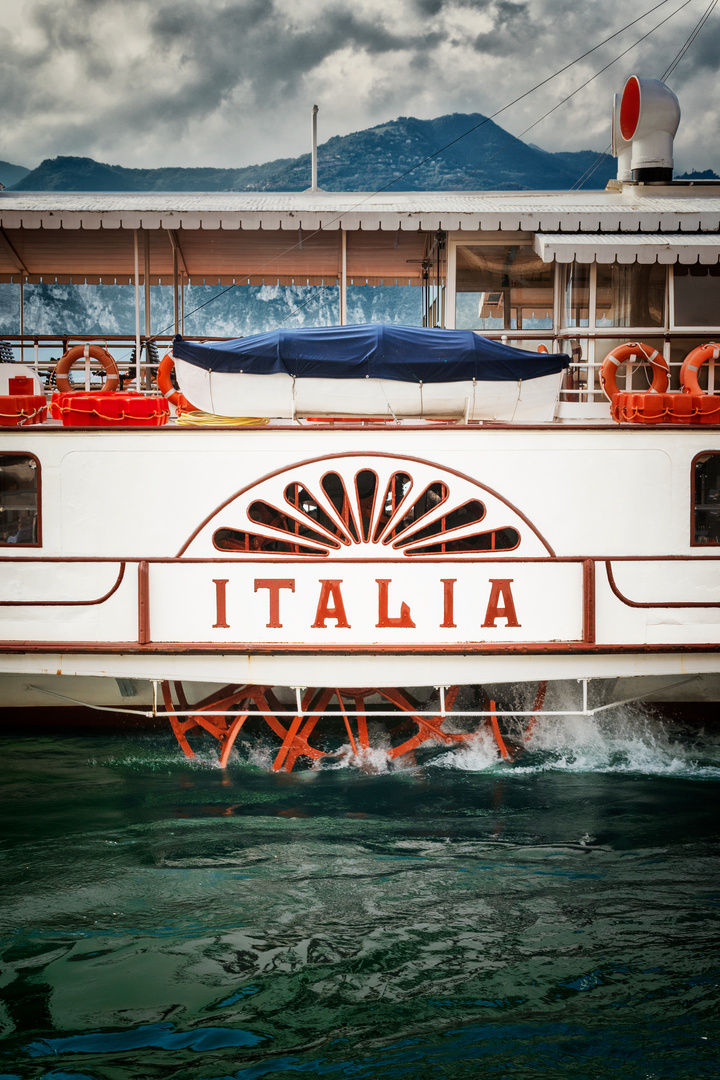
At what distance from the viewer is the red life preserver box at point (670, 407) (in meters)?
7.19

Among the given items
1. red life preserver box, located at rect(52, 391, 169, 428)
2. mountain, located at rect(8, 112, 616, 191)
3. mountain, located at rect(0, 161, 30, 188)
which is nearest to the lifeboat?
red life preserver box, located at rect(52, 391, 169, 428)

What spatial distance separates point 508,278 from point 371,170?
12482 centimetres

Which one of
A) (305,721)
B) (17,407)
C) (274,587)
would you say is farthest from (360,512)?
→ (17,407)

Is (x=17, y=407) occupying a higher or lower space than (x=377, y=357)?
lower

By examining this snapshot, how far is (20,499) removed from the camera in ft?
24.7

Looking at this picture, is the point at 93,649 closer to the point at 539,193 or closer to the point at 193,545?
the point at 193,545

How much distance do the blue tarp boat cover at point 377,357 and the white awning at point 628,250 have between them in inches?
108

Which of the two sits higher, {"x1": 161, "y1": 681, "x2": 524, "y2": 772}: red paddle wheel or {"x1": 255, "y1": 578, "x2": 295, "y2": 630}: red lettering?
{"x1": 255, "y1": 578, "x2": 295, "y2": 630}: red lettering

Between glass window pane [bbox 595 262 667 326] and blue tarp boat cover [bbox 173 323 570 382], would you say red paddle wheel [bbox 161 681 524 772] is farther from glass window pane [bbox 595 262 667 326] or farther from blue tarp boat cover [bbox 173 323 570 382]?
glass window pane [bbox 595 262 667 326]

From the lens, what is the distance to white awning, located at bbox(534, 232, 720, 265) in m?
9.70

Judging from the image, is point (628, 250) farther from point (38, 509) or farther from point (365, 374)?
point (38, 509)

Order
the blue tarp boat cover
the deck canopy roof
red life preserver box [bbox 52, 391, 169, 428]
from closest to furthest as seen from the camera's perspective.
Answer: red life preserver box [bbox 52, 391, 169, 428] → the blue tarp boat cover → the deck canopy roof

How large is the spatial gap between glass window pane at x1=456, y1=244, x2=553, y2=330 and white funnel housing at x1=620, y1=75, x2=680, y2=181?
9.39 feet

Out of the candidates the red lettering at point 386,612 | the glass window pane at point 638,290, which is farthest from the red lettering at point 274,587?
the glass window pane at point 638,290
